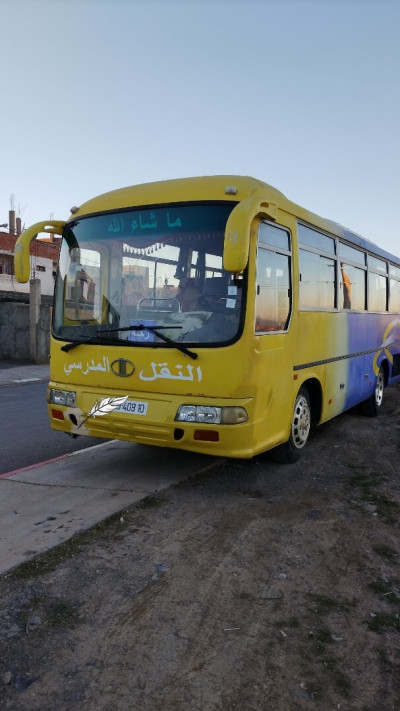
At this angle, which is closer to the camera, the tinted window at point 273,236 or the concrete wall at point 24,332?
the tinted window at point 273,236

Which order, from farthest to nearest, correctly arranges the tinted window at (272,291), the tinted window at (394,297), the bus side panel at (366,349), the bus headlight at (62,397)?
1. the tinted window at (394,297)
2. the bus side panel at (366,349)
3. the bus headlight at (62,397)
4. the tinted window at (272,291)

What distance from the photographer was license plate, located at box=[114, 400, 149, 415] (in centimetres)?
504

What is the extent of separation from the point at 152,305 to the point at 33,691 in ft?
11.0

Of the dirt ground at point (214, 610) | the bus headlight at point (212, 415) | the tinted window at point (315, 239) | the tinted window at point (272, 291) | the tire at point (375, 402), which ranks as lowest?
the dirt ground at point (214, 610)

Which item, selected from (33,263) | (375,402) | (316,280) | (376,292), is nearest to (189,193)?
(316,280)

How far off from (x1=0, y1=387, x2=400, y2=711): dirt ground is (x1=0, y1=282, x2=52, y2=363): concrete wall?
14.8m

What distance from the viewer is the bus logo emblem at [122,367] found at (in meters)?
5.08

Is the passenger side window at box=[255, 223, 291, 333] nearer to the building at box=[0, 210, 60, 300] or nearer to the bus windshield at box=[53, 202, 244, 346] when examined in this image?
the bus windshield at box=[53, 202, 244, 346]

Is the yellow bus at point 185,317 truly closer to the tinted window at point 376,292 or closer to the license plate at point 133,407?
the license plate at point 133,407

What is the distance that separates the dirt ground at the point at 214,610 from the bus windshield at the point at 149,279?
1.63 meters

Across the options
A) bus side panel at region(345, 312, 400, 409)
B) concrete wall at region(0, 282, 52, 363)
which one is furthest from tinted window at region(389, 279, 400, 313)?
concrete wall at region(0, 282, 52, 363)

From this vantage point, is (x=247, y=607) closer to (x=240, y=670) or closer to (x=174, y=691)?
(x=240, y=670)

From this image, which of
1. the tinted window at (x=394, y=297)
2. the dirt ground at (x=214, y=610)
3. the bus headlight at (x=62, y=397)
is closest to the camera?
the dirt ground at (x=214, y=610)

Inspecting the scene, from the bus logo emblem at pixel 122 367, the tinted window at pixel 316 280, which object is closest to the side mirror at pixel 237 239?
the bus logo emblem at pixel 122 367
